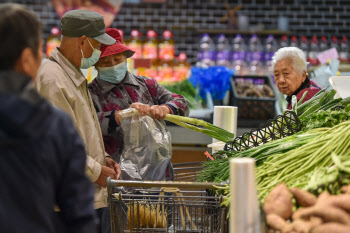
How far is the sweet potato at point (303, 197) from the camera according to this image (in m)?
1.51

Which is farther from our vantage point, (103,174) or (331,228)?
(103,174)

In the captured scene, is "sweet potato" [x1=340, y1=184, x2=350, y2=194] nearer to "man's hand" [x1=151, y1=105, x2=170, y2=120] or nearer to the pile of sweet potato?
the pile of sweet potato

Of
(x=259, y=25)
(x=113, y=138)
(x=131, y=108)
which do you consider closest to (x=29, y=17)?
(x=131, y=108)

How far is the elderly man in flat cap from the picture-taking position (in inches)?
89.7

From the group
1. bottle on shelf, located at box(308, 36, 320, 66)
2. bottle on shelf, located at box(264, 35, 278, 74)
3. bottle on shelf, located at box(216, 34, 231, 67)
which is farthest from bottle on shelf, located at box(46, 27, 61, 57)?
bottle on shelf, located at box(308, 36, 320, 66)

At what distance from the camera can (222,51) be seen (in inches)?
319

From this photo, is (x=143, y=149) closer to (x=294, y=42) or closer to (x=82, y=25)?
(x=82, y=25)

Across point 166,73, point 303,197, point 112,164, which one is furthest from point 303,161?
point 166,73

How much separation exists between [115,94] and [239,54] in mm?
5344

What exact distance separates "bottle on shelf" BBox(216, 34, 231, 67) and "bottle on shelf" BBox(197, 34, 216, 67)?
0.30 ft

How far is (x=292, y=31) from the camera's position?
852 cm

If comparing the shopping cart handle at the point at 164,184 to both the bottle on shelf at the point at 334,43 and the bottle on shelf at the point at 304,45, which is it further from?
the bottle on shelf at the point at 334,43

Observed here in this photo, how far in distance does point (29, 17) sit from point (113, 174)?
4.18ft

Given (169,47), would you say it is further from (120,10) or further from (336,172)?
(336,172)
